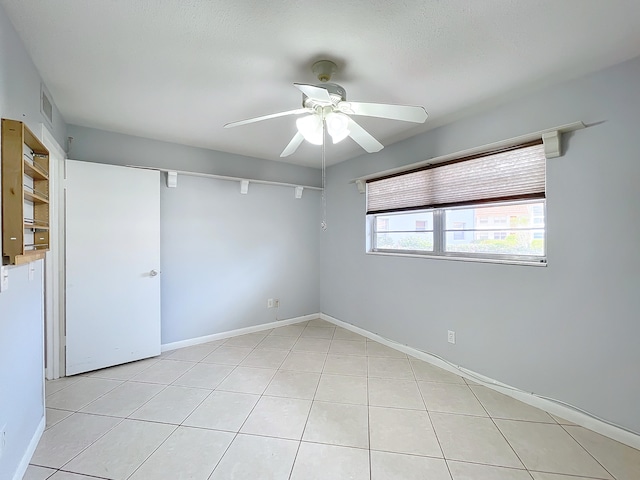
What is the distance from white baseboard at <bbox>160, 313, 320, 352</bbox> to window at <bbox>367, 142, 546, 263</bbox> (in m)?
1.71

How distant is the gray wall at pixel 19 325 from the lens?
4.36 ft

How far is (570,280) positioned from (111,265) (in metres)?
3.74

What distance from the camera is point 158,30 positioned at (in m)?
1.47

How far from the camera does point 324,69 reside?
1728mm

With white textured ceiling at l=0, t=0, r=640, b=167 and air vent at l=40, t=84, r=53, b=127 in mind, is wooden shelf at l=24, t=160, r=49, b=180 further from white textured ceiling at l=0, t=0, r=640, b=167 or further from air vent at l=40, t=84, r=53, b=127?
white textured ceiling at l=0, t=0, r=640, b=167

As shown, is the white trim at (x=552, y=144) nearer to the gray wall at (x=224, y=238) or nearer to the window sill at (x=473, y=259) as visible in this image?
the window sill at (x=473, y=259)

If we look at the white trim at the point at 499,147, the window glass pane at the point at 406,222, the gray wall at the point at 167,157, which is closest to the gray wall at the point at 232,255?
the gray wall at the point at 167,157

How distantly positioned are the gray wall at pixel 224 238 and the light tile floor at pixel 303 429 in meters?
0.80

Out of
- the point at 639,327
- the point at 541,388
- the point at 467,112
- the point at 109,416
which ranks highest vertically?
the point at 467,112

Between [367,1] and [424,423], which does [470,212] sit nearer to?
[424,423]

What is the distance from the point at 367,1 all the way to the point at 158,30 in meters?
1.05

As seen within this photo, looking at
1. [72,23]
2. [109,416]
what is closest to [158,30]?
[72,23]

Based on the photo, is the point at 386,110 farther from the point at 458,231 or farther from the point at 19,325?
the point at 19,325

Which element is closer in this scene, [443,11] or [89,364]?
[443,11]
